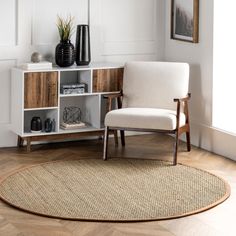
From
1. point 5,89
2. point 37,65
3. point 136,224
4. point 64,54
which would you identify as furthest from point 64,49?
point 136,224

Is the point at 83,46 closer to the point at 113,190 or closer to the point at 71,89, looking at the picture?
the point at 71,89

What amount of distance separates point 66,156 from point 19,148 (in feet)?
1.77

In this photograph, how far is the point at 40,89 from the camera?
20.3ft

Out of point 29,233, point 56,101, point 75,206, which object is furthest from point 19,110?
point 29,233

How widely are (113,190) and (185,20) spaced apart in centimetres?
228

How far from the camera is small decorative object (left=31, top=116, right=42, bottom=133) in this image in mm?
6300

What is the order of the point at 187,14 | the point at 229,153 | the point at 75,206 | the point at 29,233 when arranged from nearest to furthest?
1. the point at 29,233
2. the point at 75,206
3. the point at 229,153
4. the point at 187,14

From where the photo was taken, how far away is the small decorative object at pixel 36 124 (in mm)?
6300

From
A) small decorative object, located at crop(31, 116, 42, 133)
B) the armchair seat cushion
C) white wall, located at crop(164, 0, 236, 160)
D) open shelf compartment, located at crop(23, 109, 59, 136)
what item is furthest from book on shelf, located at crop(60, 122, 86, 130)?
white wall, located at crop(164, 0, 236, 160)

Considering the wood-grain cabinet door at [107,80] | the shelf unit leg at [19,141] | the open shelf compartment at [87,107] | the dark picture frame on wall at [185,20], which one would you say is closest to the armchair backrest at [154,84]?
the wood-grain cabinet door at [107,80]

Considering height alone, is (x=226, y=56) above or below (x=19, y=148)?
above

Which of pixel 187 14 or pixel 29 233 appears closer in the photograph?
pixel 29 233

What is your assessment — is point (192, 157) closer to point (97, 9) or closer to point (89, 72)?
point (89, 72)

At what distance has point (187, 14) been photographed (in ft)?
21.8
